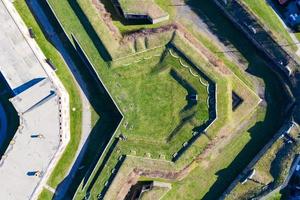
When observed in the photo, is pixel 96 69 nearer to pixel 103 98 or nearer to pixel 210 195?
pixel 103 98

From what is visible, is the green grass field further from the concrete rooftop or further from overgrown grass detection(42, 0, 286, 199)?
the concrete rooftop

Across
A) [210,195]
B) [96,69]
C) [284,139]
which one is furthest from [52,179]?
[284,139]

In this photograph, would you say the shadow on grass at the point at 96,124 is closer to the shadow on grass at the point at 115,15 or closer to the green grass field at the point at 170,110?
the green grass field at the point at 170,110

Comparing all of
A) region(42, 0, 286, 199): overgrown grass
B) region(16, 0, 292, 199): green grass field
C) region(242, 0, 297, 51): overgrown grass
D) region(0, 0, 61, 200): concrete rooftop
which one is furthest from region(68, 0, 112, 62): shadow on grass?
region(242, 0, 297, 51): overgrown grass

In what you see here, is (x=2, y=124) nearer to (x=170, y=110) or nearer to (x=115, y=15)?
(x=115, y=15)

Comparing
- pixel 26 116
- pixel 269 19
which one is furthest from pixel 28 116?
pixel 269 19

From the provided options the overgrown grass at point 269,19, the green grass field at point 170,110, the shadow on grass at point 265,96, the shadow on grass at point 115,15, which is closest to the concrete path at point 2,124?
the green grass field at point 170,110
